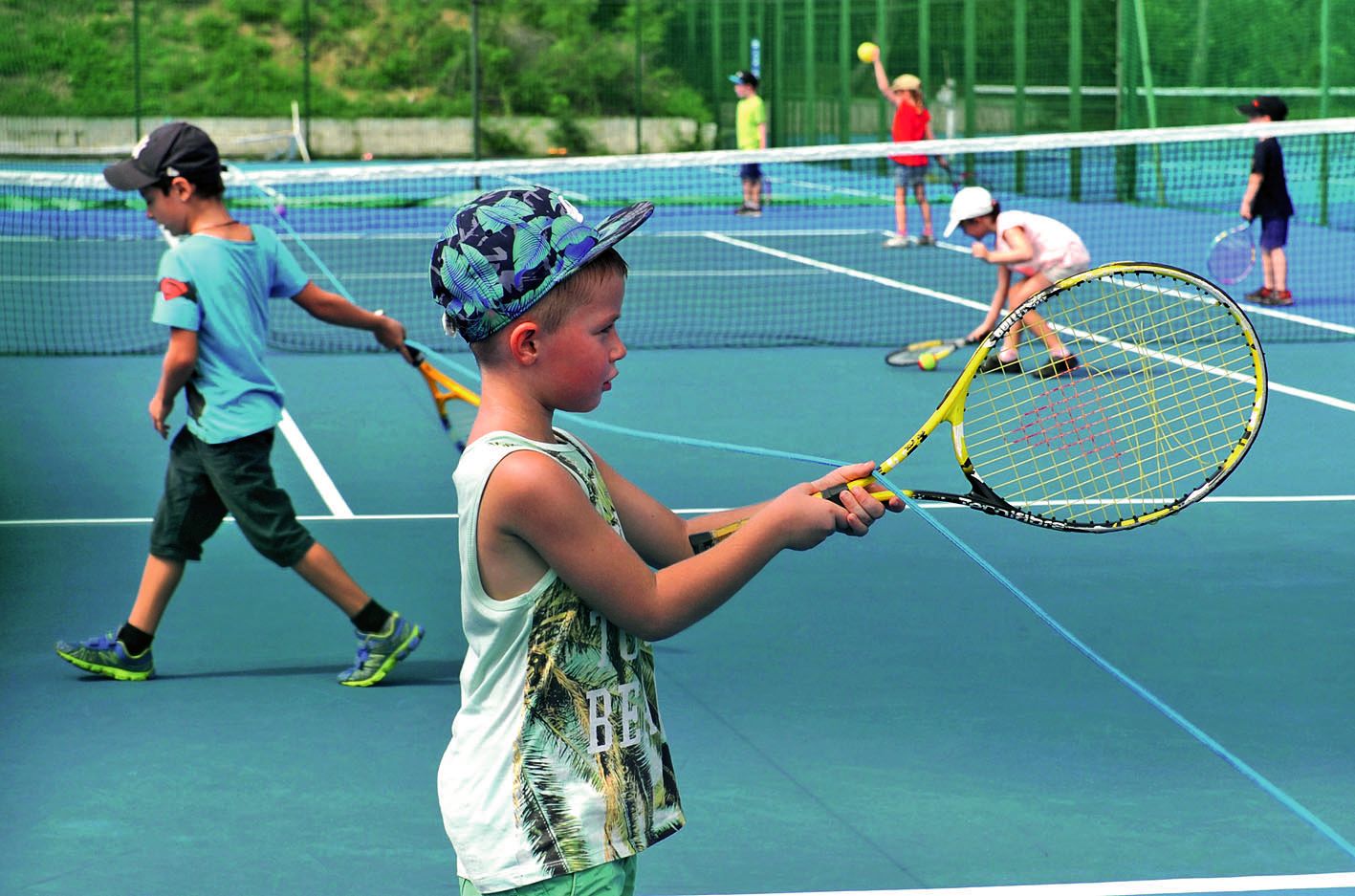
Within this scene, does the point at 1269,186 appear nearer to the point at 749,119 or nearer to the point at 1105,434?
the point at 1105,434

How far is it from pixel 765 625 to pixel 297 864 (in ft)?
7.17

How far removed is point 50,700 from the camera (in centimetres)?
518

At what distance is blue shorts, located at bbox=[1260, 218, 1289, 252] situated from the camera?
44.1 ft

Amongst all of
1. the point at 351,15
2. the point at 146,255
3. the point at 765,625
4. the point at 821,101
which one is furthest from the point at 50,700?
the point at 351,15

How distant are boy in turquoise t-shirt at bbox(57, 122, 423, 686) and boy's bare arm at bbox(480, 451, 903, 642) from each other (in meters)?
2.90

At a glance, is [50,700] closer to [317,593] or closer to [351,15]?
[317,593]

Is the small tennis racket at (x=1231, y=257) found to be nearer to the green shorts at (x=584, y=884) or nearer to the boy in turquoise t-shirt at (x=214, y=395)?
the boy in turquoise t-shirt at (x=214, y=395)

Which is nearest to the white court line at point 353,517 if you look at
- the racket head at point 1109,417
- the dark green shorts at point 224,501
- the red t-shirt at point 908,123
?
the racket head at point 1109,417

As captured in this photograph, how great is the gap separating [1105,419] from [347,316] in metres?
2.14

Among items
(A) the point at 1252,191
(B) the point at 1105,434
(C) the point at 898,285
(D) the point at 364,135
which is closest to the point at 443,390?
(B) the point at 1105,434

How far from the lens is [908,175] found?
63.9 ft

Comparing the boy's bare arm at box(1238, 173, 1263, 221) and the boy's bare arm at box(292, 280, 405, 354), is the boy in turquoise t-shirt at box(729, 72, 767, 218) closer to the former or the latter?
the boy's bare arm at box(1238, 173, 1263, 221)

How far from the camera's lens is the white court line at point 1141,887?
12.6 feet

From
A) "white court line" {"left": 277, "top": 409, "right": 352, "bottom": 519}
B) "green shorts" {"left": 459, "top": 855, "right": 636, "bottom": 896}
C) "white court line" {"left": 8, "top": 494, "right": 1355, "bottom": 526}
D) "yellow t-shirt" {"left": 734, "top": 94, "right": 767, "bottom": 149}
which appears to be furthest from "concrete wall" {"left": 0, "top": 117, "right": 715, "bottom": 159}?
"green shorts" {"left": 459, "top": 855, "right": 636, "bottom": 896}
